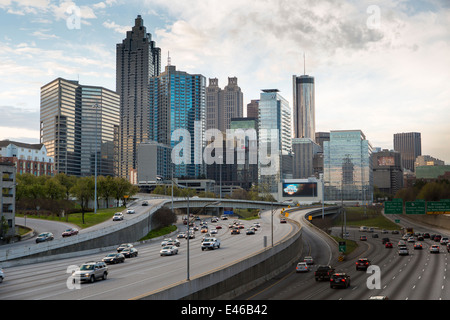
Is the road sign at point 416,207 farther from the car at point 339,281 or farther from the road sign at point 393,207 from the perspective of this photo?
the car at point 339,281

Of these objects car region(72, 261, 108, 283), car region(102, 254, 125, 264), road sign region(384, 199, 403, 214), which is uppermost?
road sign region(384, 199, 403, 214)

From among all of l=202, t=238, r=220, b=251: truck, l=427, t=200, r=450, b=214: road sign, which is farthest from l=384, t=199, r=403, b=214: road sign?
l=202, t=238, r=220, b=251: truck

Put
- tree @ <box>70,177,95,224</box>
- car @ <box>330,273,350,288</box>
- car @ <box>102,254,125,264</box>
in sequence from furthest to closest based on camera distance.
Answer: tree @ <box>70,177,95,224</box> < car @ <box>102,254,125,264</box> < car @ <box>330,273,350,288</box>

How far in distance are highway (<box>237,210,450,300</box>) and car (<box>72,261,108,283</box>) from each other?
12.6 meters

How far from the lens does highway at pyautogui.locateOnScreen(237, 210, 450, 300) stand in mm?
41938

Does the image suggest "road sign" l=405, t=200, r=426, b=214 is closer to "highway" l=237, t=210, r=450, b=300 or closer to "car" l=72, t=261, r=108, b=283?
"highway" l=237, t=210, r=450, b=300

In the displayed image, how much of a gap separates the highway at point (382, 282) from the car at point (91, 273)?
12.6m

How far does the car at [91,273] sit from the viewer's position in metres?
39.8

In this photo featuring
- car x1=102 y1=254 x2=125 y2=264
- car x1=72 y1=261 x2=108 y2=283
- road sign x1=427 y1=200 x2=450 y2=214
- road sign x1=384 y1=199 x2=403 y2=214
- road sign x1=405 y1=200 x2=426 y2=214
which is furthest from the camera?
road sign x1=384 y1=199 x2=403 y2=214

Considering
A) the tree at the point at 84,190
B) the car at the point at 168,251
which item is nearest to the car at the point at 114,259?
the car at the point at 168,251

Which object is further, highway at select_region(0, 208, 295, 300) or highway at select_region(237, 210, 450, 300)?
highway at select_region(237, 210, 450, 300)
